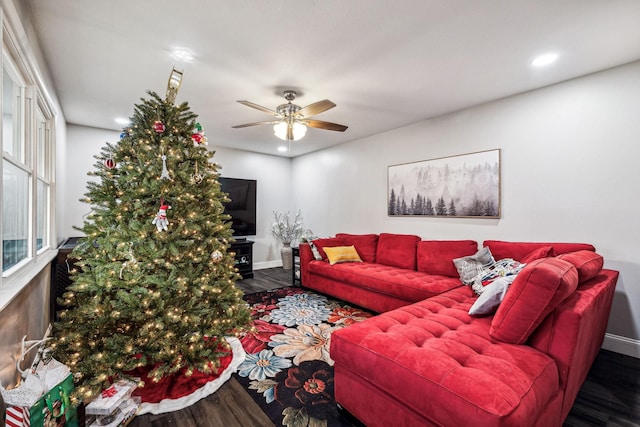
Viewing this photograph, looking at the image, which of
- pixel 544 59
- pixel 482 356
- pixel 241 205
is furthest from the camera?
pixel 241 205

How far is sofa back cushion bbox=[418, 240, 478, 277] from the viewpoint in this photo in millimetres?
3322

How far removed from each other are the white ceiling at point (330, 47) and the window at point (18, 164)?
0.41 metres

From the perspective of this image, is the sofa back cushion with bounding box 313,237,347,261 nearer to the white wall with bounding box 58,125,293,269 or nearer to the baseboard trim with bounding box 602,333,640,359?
the white wall with bounding box 58,125,293,269

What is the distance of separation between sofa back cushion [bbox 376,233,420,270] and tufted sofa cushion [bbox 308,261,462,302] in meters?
0.11

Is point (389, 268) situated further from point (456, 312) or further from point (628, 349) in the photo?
point (628, 349)

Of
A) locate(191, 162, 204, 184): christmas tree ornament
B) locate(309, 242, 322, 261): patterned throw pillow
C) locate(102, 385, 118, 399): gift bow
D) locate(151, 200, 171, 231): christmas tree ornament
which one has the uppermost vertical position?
locate(191, 162, 204, 184): christmas tree ornament

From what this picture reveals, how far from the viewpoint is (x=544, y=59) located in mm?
2412

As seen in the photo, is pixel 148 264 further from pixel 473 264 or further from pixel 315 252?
pixel 473 264

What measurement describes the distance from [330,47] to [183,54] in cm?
121

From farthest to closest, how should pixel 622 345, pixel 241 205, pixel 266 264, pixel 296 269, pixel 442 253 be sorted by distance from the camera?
1. pixel 266 264
2. pixel 241 205
3. pixel 296 269
4. pixel 442 253
5. pixel 622 345

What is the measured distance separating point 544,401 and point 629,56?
9.39 ft

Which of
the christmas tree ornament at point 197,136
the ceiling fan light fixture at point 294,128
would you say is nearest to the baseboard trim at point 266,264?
Result: the ceiling fan light fixture at point 294,128

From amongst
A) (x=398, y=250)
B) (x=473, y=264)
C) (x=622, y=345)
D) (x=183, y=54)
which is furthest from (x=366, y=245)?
(x=183, y=54)

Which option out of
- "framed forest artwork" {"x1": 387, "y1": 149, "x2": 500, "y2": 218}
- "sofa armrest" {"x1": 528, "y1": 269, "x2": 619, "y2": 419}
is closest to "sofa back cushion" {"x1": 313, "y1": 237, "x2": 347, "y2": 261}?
"framed forest artwork" {"x1": 387, "y1": 149, "x2": 500, "y2": 218}
